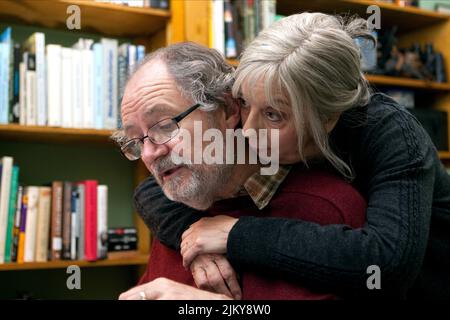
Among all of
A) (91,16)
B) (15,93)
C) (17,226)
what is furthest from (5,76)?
(17,226)

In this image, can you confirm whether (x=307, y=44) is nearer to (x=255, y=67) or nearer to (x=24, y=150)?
(x=255, y=67)

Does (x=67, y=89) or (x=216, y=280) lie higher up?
(x=67, y=89)

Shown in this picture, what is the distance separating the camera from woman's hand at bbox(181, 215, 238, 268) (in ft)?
3.67

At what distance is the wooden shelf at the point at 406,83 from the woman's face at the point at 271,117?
1562 mm

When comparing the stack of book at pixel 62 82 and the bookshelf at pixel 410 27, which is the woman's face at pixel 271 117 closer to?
the stack of book at pixel 62 82

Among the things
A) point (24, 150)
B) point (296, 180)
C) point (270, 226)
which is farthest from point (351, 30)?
point (24, 150)

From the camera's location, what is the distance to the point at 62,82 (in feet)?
6.94

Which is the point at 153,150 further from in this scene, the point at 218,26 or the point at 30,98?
the point at 218,26

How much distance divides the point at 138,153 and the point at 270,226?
448mm

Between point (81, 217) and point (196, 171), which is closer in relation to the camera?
point (196, 171)

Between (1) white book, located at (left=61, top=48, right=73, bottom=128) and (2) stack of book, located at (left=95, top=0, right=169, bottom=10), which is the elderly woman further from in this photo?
(2) stack of book, located at (left=95, top=0, right=169, bottom=10)

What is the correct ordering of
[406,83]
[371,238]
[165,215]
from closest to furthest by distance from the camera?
[371,238] → [165,215] → [406,83]

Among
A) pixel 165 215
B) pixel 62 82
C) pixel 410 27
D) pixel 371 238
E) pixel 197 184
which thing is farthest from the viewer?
pixel 410 27

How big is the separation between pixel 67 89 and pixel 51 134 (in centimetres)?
17
